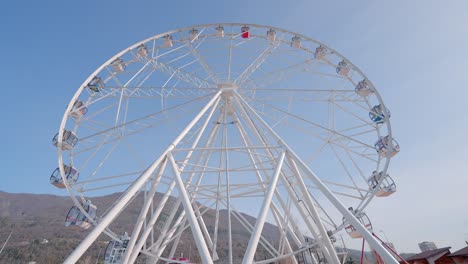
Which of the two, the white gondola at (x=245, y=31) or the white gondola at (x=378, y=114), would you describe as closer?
the white gondola at (x=378, y=114)

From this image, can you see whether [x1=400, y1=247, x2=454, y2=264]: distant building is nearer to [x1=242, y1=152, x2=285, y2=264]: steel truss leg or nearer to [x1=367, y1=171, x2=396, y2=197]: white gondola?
[x1=367, y1=171, x2=396, y2=197]: white gondola

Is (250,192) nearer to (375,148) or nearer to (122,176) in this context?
(122,176)

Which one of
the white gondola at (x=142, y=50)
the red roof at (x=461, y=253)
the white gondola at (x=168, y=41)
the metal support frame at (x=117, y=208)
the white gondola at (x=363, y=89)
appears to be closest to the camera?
the metal support frame at (x=117, y=208)

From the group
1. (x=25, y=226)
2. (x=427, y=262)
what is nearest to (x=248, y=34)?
(x=427, y=262)

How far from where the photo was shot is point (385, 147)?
15.9m

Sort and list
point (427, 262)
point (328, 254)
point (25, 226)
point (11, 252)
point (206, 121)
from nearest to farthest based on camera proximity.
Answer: point (328, 254) < point (206, 121) < point (427, 262) < point (11, 252) < point (25, 226)

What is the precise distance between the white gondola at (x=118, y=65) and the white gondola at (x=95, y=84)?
116 cm

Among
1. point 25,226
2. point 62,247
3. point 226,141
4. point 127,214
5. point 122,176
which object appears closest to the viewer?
point 122,176

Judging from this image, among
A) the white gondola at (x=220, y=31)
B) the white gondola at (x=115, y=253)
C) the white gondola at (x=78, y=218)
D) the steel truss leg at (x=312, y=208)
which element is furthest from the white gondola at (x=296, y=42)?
the white gondola at (x=78, y=218)

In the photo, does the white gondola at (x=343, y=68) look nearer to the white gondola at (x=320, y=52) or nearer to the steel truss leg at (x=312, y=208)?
the white gondola at (x=320, y=52)

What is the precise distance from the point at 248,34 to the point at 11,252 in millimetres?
77326

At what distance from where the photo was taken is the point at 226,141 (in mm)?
16938

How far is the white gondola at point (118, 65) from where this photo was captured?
16422mm

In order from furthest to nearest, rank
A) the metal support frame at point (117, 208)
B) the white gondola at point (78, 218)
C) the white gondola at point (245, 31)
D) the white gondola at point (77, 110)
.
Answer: the white gondola at point (245, 31) → the white gondola at point (77, 110) → the white gondola at point (78, 218) → the metal support frame at point (117, 208)
